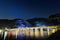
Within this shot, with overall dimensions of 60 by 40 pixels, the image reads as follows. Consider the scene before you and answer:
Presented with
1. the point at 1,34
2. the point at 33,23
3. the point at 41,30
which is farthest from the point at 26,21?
the point at 1,34

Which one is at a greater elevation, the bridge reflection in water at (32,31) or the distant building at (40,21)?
the distant building at (40,21)

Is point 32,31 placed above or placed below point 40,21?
below

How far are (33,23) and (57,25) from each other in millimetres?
404

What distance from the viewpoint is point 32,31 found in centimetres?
279

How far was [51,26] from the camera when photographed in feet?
8.79

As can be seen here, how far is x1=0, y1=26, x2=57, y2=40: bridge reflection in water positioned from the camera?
2697mm

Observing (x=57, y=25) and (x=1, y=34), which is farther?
(x=1, y=34)

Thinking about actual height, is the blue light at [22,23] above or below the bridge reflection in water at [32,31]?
above

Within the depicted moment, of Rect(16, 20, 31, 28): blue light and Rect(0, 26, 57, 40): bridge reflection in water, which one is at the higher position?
Rect(16, 20, 31, 28): blue light

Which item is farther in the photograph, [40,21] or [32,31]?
[32,31]

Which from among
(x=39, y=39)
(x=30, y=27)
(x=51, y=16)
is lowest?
(x=39, y=39)

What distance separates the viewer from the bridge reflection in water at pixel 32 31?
2697mm

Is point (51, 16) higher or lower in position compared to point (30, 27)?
higher

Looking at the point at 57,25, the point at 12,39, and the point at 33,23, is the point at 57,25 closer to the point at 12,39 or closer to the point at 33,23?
the point at 33,23
